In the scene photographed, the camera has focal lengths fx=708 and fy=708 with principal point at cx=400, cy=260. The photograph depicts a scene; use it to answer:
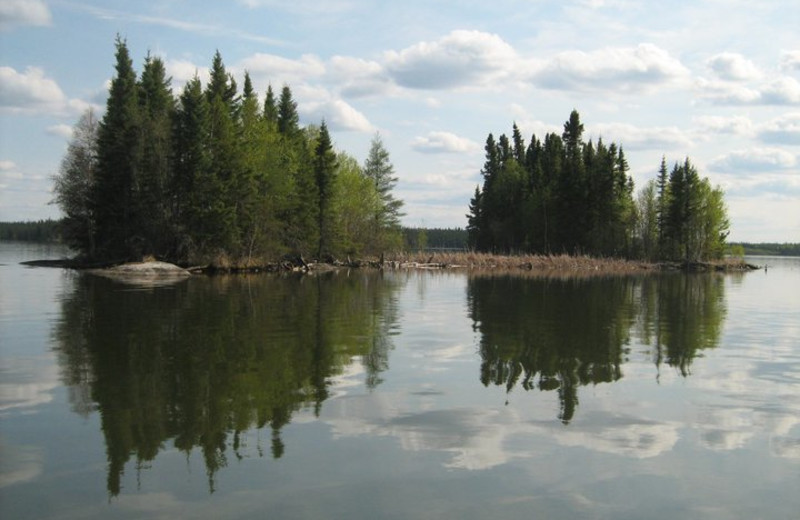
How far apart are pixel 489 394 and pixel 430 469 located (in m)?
4.06

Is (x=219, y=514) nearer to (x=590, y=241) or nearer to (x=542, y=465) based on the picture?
(x=542, y=465)

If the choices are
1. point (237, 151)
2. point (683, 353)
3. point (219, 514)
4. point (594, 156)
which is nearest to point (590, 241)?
point (594, 156)

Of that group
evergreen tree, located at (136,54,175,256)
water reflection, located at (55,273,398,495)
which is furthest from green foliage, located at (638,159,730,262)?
water reflection, located at (55,273,398,495)

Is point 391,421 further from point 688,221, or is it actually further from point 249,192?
point 688,221

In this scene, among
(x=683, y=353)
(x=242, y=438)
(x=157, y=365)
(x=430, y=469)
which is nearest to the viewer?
(x=430, y=469)

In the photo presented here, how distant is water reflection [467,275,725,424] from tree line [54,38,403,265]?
26346 millimetres

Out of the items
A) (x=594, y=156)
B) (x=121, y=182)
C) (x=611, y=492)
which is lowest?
(x=611, y=492)

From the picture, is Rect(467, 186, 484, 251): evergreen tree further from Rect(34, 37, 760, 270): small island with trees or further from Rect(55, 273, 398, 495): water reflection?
Rect(55, 273, 398, 495): water reflection

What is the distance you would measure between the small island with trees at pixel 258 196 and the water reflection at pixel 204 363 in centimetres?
2737

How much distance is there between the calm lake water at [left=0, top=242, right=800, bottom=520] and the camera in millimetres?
7090

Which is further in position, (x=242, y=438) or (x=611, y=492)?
(x=242, y=438)

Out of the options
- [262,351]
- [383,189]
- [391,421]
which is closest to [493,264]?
[383,189]

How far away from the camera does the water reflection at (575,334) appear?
13570 mm

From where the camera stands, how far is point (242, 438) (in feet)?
29.4
